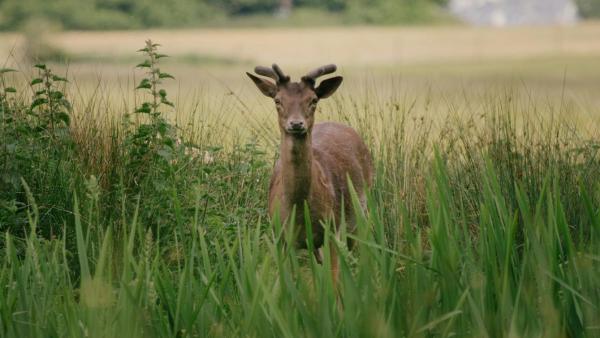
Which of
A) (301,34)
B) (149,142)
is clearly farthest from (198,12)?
(149,142)

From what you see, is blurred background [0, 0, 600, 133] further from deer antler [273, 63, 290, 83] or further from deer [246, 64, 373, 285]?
deer antler [273, 63, 290, 83]

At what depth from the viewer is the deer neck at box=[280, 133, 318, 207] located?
231 inches

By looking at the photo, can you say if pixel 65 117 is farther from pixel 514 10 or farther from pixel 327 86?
pixel 514 10

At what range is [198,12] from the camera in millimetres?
75562

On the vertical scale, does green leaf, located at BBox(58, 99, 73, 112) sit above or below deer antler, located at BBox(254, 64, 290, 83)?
below

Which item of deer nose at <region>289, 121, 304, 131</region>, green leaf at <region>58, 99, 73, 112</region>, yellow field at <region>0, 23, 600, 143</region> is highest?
green leaf at <region>58, 99, 73, 112</region>

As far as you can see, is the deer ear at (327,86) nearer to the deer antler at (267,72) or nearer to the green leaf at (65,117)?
the deer antler at (267,72)

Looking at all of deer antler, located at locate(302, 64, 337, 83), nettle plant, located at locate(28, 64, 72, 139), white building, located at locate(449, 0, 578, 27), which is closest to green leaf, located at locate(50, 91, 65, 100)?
nettle plant, located at locate(28, 64, 72, 139)

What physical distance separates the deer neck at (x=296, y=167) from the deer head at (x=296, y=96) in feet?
0.16

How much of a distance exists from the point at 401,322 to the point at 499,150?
9.64 ft

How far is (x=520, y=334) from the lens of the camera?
3.29 m

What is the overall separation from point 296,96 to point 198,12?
70669 millimetres

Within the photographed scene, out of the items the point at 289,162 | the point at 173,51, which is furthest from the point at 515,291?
the point at 173,51

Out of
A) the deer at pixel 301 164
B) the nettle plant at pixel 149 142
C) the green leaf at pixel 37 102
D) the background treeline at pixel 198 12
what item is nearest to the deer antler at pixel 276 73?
the deer at pixel 301 164
